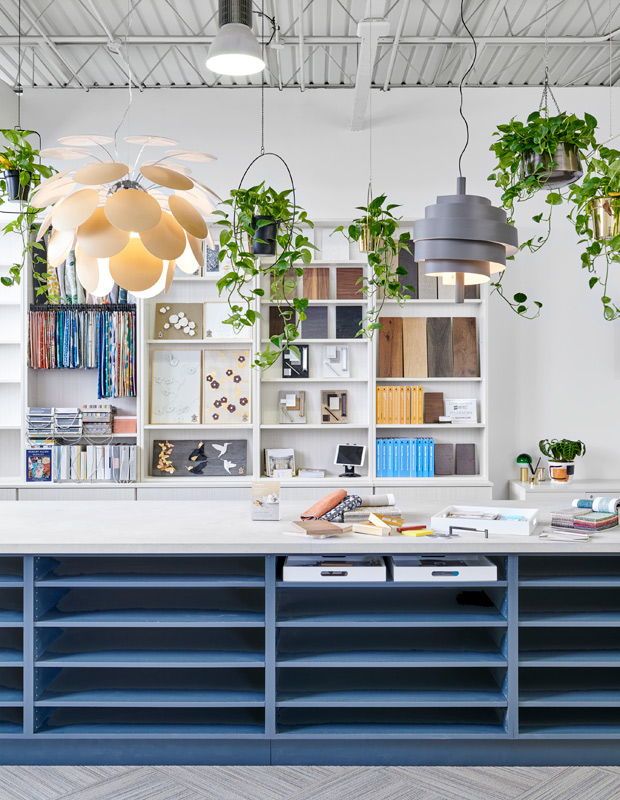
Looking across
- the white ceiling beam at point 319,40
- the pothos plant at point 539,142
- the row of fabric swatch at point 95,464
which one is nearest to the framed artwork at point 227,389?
the row of fabric swatch at point 95,464

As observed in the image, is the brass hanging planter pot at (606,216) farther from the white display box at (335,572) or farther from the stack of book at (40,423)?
the stack of book at (40,423)

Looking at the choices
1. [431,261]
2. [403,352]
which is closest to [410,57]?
[403,352]

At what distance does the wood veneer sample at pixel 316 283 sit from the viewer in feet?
19.8

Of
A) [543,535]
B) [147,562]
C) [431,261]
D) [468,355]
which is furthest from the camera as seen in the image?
[468,355]

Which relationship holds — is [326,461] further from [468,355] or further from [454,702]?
[454,702]

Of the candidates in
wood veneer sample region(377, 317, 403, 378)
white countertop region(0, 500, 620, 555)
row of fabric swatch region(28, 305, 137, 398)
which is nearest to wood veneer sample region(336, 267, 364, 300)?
wood veneer sample region(377, 317, 403, 378)

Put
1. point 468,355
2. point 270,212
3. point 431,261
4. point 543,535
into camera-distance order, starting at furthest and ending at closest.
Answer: point 468,355, point 270,212, point 543,535, point 431,261

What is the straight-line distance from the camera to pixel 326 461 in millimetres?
6211

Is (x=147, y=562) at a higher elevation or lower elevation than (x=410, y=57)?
lower

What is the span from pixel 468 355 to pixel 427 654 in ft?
10.8

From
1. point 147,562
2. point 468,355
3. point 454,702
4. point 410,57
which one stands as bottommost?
point 454,702

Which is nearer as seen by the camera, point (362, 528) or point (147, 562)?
point (362, 528)

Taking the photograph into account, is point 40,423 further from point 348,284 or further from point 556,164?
point 556,164

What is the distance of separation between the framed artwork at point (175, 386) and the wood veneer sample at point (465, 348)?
205cm
